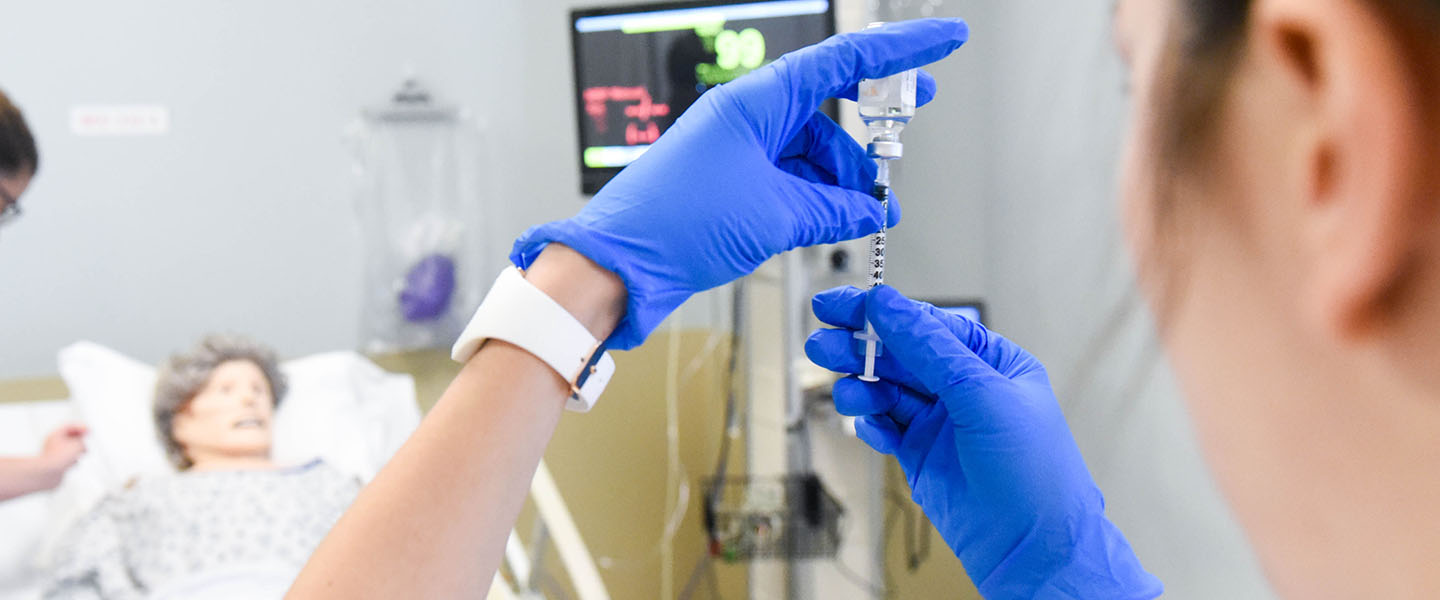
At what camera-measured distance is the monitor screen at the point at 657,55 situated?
141 cm

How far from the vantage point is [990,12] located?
3.39 ft

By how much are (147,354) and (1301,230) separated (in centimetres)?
199

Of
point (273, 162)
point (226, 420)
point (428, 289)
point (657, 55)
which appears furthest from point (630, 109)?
point (226, 420)

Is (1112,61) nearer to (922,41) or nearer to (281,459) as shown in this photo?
(922,41)

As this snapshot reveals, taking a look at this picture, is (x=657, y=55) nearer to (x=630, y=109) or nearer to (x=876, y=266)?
(x=630, y=109)

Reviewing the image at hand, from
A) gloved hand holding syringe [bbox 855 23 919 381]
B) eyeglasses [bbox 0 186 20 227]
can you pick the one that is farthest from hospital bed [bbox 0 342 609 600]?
gloved hand holding syringe [bbox 855 23 919 381]

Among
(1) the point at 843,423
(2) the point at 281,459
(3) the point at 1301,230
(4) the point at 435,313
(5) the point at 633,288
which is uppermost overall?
(3) the point at 1301,230

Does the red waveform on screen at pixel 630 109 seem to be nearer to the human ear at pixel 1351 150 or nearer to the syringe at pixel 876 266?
the syringe at pixel 876 266

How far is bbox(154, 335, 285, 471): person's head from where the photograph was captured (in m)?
1.47

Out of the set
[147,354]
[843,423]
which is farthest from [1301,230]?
[147,354]

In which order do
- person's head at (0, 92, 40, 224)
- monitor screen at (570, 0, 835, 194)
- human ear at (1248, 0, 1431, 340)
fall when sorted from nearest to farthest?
human ear at (1248, 0, 1431, 340) < monitor screen at (570, 0, 835, 194) < person's head at (0, 92, 40, 224)

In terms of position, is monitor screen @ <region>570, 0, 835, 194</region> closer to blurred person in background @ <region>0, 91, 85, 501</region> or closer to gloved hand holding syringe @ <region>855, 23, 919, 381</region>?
gloved hand holding syringe @ <region>855, 23, 919, 381</region>

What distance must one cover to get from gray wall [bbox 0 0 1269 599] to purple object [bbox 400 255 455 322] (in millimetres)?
195

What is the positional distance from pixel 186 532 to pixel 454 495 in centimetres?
115
